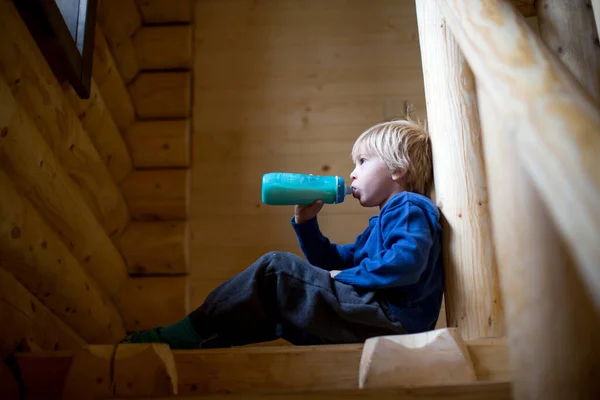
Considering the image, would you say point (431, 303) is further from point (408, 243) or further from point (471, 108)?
point (471, 108)

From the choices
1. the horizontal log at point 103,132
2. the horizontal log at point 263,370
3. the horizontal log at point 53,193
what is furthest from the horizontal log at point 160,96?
the horizontal log at point 263,370

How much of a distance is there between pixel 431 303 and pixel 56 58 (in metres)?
1.22

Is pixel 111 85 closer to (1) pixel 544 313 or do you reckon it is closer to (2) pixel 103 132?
(2) pixel 103 132

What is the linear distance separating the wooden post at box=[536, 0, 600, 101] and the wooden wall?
868mm

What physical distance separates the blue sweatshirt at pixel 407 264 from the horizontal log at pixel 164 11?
5.30ft

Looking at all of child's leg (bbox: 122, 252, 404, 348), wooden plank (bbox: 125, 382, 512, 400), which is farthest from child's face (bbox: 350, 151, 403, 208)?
wooden plank (bbox: 125, 382, 512, 400)

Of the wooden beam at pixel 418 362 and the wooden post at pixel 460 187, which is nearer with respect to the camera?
the wooden beam at pixel 418 362

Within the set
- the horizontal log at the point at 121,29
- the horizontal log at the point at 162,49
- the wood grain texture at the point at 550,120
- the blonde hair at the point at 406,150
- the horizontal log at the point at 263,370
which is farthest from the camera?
the horizontal log at the point at 162,49

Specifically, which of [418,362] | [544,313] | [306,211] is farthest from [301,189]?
[544,313]

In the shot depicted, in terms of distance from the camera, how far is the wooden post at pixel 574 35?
1763 mm

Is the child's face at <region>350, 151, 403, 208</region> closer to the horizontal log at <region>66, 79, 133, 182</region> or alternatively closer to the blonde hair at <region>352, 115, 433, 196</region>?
the blonde hair at <region>352, 115, 433, 196</region>

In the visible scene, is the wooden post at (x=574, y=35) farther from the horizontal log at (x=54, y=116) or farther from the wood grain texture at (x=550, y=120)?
the horizontal log at (x=54, y=116)

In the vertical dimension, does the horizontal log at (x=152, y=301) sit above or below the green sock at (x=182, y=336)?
above

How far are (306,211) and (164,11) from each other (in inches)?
58.6
